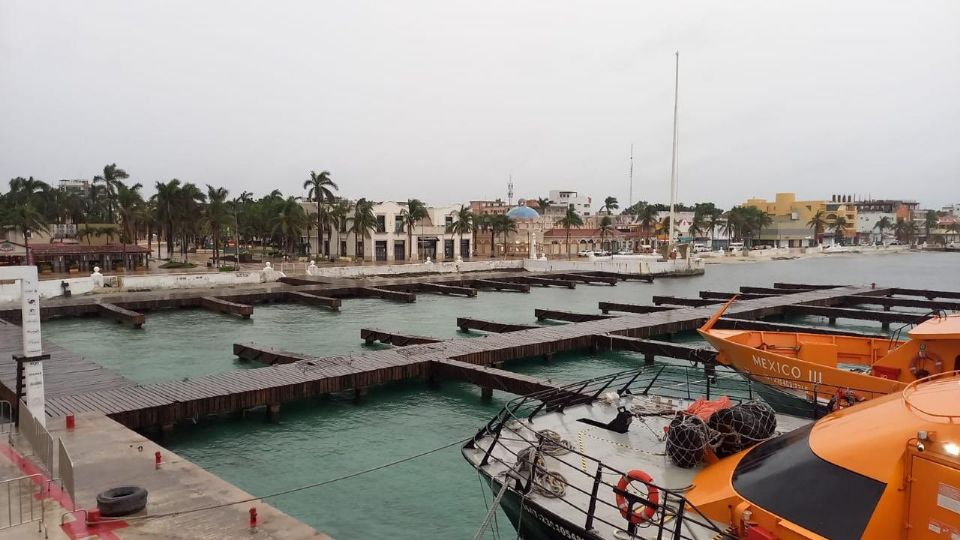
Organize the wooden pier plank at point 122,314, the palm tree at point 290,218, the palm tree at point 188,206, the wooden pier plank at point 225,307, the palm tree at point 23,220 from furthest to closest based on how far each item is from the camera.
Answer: the palm tree at point 290,218 → the palm tree at point 188,206 → the palm tree at point 23,220 → the wooden pier plank at point 225,307 → the wooden pier plank at point 122,314

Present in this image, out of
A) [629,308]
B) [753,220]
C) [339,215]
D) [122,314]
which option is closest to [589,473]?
[629,308]

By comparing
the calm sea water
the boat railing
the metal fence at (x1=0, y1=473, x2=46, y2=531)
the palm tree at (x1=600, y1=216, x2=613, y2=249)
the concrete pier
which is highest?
the palm tree at (x1=600, y1=216, x2=613, y2=249)

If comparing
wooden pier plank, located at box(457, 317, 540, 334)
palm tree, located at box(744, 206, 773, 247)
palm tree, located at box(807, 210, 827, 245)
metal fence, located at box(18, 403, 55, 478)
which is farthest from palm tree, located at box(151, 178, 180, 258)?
palm tree, located at box(807, 210, 827, 245)

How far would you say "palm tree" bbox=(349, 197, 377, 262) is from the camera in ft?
327

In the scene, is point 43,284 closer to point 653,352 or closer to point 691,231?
point 653,352

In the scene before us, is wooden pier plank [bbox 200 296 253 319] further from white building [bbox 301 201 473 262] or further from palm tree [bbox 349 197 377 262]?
white building [bbox 301 201 473 262]

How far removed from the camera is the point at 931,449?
24.5 feet

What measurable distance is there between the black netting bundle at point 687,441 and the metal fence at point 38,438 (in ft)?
39.4

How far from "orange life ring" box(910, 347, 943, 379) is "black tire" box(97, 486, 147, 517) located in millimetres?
18453

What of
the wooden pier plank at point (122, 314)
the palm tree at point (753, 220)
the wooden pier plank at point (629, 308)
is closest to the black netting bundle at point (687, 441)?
the wooden pier plank at point (629, 308)

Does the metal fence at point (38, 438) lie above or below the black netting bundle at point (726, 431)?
below

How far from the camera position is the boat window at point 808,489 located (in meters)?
7.66

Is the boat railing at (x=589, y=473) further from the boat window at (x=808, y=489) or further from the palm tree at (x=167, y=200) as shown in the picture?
the palm tree at (x=167, y=200)

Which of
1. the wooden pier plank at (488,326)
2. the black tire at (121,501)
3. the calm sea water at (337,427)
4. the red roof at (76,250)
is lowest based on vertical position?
the calm sea water at (337,427)
